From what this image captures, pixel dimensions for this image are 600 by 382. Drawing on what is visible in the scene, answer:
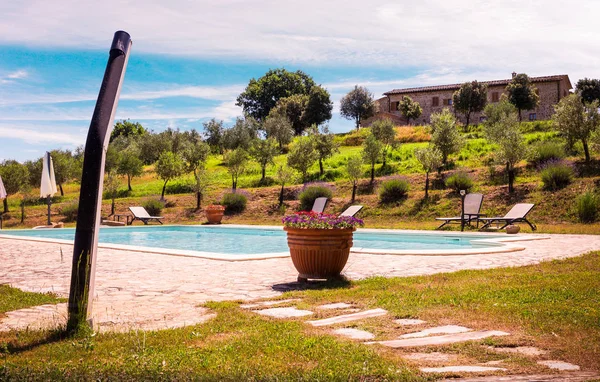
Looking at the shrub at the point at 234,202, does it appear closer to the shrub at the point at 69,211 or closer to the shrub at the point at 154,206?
the shrub at the point at 154,206

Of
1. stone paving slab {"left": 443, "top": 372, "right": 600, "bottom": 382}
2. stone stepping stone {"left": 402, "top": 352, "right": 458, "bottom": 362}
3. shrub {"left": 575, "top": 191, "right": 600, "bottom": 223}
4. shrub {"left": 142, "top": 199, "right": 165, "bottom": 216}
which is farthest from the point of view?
shrub {"left": 142, "top": 199, "right": 165, "bottom": 216}

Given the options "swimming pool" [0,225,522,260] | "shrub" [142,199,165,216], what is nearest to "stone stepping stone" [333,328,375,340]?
"swimming pool" [0,225,522,260]

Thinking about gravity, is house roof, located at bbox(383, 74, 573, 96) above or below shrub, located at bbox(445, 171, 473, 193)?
above

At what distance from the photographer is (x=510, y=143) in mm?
21219

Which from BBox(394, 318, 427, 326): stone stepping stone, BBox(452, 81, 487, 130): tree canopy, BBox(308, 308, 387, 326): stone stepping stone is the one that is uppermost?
BBox(452, 81, 487, 130): tree canopy

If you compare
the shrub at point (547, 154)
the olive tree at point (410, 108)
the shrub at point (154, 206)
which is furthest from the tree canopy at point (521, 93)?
the shrub at point (154, 206)

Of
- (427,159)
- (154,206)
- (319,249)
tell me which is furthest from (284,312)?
(154,206)

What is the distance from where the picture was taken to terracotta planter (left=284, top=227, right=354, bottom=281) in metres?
6.93

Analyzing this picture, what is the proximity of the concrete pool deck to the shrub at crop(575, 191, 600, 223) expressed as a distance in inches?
231

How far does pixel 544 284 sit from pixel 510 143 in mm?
16045

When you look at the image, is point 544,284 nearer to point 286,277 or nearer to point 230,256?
point 286,277

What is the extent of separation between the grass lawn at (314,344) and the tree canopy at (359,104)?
48161mm

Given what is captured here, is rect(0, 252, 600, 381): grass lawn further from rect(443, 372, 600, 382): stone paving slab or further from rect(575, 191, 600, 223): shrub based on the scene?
rect(575, 191, 600, 223): shrub

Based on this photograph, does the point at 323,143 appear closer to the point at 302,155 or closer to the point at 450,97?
the point at 302,155
